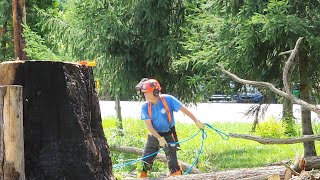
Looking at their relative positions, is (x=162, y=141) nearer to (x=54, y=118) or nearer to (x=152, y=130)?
(x=152, y=130)

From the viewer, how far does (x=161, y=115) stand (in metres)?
6.43

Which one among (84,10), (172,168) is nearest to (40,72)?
(172,168)

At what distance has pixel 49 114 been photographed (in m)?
3.81

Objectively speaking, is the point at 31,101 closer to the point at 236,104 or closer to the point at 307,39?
the point at 307,39

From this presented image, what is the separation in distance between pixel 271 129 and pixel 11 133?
413 inches

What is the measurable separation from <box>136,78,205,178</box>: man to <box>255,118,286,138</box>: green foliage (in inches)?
271

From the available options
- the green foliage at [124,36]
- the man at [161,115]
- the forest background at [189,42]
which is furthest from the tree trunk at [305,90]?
the man at [161,115]

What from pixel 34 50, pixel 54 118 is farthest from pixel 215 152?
pixel 54 118

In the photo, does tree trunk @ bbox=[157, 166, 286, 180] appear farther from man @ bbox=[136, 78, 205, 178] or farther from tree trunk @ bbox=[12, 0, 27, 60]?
tree trunk @ bbox=[12, 0, 27, 60]

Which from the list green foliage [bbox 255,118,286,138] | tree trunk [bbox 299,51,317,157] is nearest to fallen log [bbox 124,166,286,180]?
tree trunk [bbox 299,51,317,157]

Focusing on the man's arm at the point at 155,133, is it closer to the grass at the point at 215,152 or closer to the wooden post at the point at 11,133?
the grass at the point at 215,152

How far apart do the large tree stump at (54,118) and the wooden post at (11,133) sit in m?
0.21

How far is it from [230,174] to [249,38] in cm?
365

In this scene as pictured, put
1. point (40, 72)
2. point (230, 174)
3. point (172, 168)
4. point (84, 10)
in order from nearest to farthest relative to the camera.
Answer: point (40, 72) < point (230, 174) < point (172, 168) < point (84, 10)
